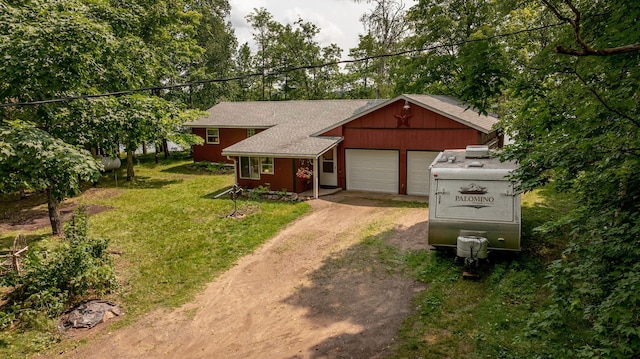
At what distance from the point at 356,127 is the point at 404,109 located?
255cm

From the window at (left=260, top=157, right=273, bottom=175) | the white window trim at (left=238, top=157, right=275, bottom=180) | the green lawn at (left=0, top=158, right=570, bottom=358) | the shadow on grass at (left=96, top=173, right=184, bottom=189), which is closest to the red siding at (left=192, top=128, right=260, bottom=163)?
the shadow on grass at (left=96, top=173, right=184, bottom=189)

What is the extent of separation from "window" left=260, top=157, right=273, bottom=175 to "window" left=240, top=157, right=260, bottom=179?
0.21m

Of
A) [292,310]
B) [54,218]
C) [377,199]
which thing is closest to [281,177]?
[377,199]

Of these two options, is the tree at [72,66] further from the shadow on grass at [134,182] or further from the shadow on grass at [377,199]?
the shadow on grass at [377,199]

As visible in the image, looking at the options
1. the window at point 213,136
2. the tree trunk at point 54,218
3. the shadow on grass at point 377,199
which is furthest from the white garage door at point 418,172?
the window at point 213,136

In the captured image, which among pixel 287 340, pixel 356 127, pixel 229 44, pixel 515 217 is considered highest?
pixel 229 44

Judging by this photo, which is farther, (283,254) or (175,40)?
(175,40)

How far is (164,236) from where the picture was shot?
14.2 meters

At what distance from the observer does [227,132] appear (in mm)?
28359

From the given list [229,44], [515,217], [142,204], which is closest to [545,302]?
[515,217]

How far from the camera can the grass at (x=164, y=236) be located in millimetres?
9659

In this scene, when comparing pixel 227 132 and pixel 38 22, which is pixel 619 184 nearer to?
pixel 38 22

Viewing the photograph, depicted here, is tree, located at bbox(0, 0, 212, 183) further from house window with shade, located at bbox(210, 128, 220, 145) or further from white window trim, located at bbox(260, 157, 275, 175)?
house window with shade, located at bbox(210, 128, 220, 145)

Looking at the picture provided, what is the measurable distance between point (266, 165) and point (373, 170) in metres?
5.41
